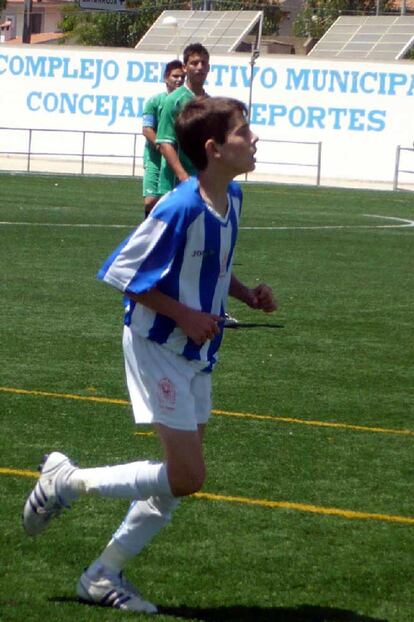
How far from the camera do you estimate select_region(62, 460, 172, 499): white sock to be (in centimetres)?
500

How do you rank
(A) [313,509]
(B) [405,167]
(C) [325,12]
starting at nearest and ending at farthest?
(A) [313,509]
(B) [405,167]
(C) [325,12]

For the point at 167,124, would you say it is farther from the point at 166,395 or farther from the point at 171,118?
the point at 166,395

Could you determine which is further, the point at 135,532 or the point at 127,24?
the point at 127,24

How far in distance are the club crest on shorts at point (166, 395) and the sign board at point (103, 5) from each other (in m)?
51.3

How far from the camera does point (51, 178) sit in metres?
34.8

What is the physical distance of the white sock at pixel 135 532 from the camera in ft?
16.7

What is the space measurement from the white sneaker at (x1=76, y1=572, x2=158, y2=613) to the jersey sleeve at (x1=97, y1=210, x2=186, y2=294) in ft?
3.31

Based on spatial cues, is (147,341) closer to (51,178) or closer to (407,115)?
(51,178)

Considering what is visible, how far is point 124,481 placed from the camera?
5078 millimetres

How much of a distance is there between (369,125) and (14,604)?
3813 cm

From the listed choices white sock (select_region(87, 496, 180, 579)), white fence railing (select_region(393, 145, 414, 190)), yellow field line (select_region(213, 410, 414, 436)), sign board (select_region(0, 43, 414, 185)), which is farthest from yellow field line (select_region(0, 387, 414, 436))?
sign board (select_region(0, 43, 414, 185))

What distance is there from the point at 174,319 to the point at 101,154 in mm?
40146

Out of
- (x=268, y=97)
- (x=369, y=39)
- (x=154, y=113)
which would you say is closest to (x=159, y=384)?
(x=154, y=113)

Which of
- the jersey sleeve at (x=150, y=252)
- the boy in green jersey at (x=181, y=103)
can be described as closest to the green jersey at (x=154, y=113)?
the boy in green jersey at (x=181, y=103)
